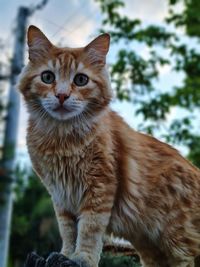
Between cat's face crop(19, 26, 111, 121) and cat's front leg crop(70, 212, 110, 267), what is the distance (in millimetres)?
630

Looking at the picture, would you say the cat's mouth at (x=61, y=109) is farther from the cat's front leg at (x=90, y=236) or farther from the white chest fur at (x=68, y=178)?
the cat's front leg at (x=90, y=236)

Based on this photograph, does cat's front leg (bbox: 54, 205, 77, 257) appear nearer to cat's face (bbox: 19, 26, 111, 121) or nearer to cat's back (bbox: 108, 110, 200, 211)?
cat's back (bbox: 108, 110, 200, 211)

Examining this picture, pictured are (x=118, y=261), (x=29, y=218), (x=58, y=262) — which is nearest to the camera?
(x=58, y=262)

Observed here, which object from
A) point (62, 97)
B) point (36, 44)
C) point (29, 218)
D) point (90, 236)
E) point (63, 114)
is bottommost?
point (29, 218)

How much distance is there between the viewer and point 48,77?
379cm

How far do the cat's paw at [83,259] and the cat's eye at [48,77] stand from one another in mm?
1061

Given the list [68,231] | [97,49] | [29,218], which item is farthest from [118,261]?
[29,218]

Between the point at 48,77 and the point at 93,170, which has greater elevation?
the point at 48,77

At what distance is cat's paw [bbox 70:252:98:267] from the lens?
3.58 metres

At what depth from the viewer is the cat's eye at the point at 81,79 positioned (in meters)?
3.79

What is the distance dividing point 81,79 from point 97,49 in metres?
0.26

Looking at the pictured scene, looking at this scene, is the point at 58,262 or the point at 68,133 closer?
the point at 58,262

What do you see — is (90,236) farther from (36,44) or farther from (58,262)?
(36,44)

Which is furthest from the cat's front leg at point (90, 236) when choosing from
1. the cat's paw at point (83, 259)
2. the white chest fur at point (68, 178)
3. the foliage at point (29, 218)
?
the foliage at point (29, 218)
